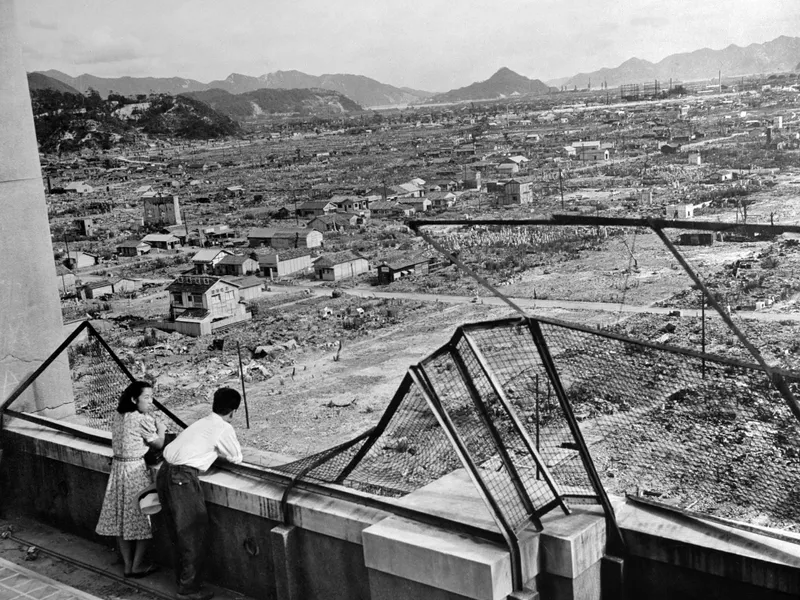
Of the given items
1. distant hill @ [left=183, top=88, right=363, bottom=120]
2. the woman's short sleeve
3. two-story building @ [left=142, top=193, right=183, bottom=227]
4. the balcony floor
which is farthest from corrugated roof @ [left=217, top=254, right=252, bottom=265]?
distant hill @ [left=183, top=88, right=363, bottom=120]

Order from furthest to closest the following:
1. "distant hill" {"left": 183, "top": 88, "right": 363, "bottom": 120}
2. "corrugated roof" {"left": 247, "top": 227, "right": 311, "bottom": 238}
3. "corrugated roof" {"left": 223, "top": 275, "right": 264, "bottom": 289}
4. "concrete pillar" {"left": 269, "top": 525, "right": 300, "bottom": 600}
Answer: "distant hill" {"left": 183, "top": 88, "right": 363, "bottom": 120}
"corrugated roof" {"left": 247, "top": 227, "right": 311, "bottom": 238}
"corrugated roof" {"left": 223, "top": 275, "right": 264, "bottom": 289}
"concrete pillar" {"left": 269, "top": 525, "right": 300, "bottom": 600}

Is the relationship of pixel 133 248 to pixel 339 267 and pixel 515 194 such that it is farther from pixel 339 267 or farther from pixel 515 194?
pixel 515 194

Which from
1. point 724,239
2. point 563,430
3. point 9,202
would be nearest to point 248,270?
point 724,239

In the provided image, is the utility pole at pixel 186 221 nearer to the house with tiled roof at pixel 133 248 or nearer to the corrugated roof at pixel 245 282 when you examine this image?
the house with tiled roof at pixel 133 248

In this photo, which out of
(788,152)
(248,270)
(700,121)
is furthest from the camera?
(700,121)

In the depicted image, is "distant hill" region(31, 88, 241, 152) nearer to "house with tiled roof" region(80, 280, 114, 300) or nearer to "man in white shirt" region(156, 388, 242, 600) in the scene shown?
"house with tiled roof" region(80, 280, 114, 300)

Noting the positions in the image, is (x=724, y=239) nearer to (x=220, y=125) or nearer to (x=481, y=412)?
(x=481, y=412)

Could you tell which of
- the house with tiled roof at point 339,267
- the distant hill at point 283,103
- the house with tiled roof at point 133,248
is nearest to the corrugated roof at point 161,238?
the house with tiled roof at point 133,248
